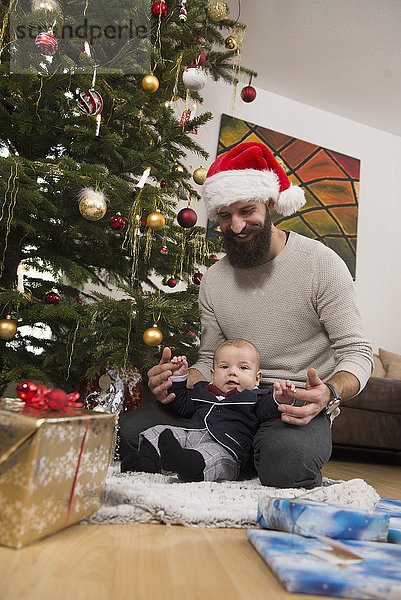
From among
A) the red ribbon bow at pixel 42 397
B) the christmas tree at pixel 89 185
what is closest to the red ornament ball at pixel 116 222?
the christmas tree at pixel 89 185

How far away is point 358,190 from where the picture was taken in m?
4.65

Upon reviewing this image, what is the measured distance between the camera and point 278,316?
1.65m

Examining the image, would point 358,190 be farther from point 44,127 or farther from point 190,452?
point 190,452

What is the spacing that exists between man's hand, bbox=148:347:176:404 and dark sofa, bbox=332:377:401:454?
1.72 metres

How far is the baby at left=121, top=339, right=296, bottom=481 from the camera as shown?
1206 mm

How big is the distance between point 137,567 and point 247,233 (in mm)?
1236

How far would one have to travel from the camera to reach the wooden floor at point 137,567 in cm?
58

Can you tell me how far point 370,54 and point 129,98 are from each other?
8.86ft

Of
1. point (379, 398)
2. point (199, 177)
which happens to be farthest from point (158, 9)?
point (379, 398)

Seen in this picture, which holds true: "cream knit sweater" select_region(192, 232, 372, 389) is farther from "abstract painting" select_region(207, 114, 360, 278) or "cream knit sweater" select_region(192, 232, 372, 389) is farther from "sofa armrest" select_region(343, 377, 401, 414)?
"abstract painting" select_region(207, 114, 360, 278)

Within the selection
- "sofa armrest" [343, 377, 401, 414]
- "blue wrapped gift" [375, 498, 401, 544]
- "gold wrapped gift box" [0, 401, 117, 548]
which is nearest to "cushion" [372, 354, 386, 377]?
"sofa armrest" [343, 377, 401, 414]

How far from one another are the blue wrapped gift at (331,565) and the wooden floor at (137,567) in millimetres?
19

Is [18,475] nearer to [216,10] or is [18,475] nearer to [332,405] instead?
[332,405]

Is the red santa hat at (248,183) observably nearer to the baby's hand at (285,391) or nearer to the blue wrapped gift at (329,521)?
the baby's hand at (285,391)
